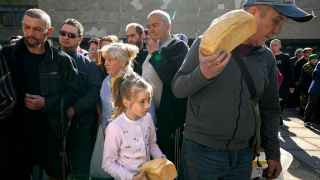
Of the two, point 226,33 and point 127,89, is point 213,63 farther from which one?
point 127,89

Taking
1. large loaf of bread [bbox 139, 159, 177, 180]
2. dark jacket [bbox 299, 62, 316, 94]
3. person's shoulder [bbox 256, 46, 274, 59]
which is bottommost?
dark jacket [bbox 299, 62, 316, 94]

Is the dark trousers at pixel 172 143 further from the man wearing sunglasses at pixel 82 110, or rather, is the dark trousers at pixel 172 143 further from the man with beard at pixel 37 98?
the man with beard at pixel 37 98

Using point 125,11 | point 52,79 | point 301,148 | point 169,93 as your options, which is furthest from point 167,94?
point 125,11

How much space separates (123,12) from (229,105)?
2059 centimetres

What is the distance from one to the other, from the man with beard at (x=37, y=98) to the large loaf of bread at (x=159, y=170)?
1.40 metres

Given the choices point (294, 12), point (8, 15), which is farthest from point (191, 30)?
point (294, 12)

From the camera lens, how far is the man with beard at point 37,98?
3869 mm

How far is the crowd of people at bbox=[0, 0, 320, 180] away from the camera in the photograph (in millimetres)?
2771

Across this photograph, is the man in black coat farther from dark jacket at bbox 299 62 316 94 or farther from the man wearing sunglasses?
dark jacket at bbox 299 62 316 94

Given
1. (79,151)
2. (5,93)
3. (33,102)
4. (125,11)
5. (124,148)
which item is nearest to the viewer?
(124,148)

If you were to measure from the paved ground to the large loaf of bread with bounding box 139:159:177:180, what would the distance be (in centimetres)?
406

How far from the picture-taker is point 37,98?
3877 mm

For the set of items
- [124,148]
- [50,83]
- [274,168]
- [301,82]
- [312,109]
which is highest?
[50,83]

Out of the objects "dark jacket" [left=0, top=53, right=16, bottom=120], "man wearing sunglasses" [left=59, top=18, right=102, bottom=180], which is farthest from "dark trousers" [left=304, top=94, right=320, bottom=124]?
"dark jacket" [left=0, top=53, right=16, bottom=120]
